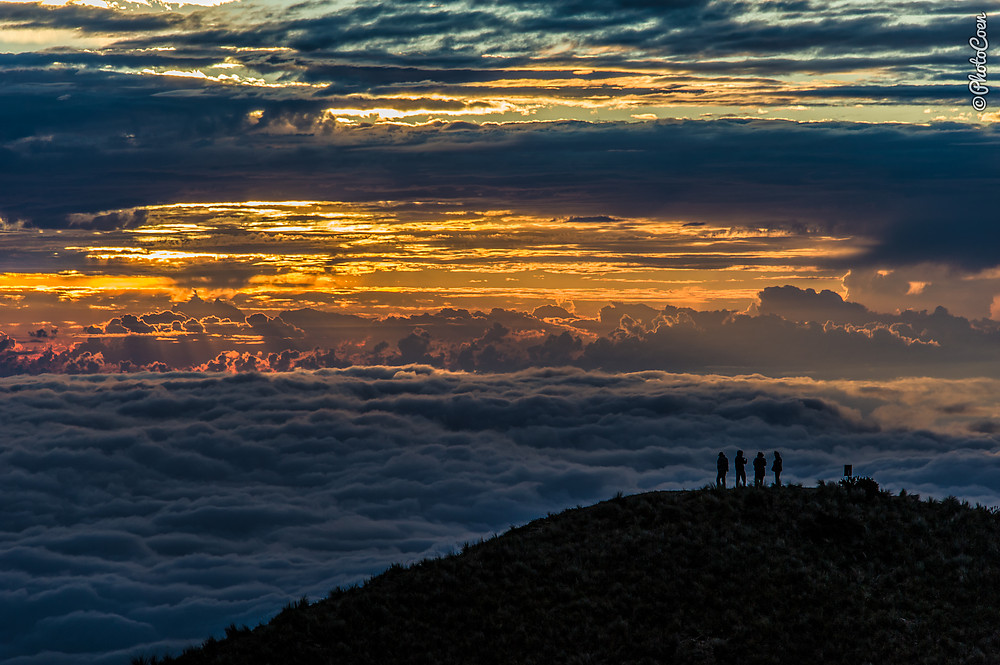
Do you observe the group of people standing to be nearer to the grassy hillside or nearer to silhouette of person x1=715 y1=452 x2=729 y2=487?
silhouette of person x1=715 y1=452 x2=729 y2=487

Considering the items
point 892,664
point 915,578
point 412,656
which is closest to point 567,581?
point 412,656

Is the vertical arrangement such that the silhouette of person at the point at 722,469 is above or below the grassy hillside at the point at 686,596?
above

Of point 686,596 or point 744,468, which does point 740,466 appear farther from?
point 686,596

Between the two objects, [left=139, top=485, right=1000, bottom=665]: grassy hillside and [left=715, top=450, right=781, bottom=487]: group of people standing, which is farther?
[left=715, top=450, right=781, bottom=487]: group of people standing

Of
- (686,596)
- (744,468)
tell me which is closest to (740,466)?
(744,468)

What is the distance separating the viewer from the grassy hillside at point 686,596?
82.8 ft

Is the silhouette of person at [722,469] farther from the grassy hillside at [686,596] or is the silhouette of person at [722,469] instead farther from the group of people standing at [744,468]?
the grassy hillside at [686,596]

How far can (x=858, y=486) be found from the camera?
131 ft

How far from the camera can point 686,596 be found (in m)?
28.7

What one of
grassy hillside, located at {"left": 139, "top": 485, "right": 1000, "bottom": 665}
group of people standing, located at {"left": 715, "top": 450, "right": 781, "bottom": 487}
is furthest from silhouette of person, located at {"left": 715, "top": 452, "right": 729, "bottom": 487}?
grassy hillside, located at {"left": 139, "top": 485, "right": 1000, "bottom": 665}

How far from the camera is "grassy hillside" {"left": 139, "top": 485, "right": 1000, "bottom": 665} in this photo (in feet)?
82.8

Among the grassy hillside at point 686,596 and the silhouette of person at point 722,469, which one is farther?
the silhouette of person at point 722,469

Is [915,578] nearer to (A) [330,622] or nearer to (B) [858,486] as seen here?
(B) [858,486]

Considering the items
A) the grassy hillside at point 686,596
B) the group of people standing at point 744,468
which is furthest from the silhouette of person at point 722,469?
the grassy hillside at point 686,596
